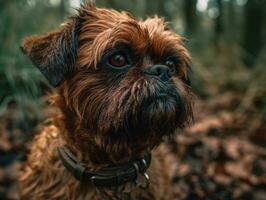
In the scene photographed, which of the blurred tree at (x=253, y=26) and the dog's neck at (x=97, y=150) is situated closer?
the dog's neck at (x=97, y=150)

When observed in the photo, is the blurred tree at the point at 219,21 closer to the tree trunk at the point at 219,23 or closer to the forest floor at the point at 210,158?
the tree trunk at the point at 219,23

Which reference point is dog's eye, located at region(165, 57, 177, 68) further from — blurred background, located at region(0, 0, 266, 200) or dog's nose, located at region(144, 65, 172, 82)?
blurred background, located at region(0, 0, 266, 200)

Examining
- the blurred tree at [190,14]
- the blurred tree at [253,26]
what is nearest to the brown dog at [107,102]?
the blurred tree at [253,26]

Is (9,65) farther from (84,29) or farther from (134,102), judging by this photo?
(134,102)

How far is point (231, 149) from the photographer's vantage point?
700 centimetres

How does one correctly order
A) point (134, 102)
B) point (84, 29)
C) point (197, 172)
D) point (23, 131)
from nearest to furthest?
point (134, 102), point (84, 29), point (197, 172), point (23, 131)

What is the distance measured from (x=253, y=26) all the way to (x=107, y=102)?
8520 mm

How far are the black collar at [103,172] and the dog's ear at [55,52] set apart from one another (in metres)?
0.66

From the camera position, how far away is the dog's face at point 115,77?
12.7 feet

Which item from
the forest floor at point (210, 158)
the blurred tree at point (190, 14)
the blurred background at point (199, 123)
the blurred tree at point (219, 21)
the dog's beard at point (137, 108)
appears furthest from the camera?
the blurred tree at point (190, 14)

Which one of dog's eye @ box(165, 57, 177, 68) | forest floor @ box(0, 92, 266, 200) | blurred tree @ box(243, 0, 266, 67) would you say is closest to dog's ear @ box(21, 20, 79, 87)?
dog's eye @ box(165, 57, 177, 68)

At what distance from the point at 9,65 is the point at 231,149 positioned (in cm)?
Result: 304

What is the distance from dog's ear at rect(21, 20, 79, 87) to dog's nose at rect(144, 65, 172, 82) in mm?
586

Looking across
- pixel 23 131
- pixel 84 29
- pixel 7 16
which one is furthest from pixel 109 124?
pixel 7 16
